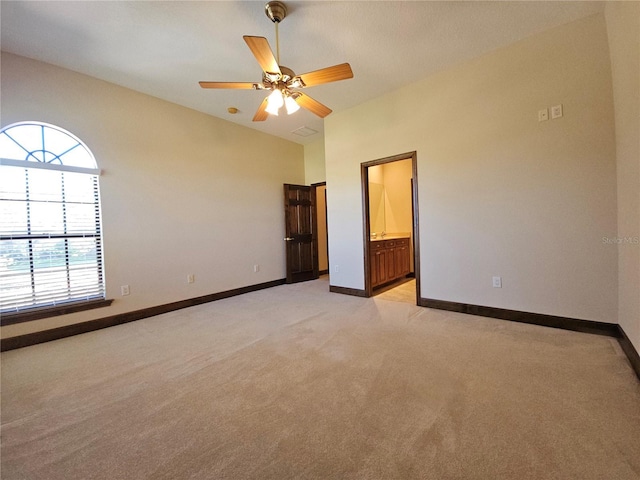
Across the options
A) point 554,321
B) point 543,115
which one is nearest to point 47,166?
point 543,115

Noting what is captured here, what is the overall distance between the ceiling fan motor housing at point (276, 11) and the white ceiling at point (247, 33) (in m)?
0.07

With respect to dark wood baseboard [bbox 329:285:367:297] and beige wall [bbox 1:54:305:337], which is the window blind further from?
dark wood baseboard [bbox 329:285:367:297]

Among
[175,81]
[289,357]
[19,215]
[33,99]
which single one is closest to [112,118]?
[33,99]

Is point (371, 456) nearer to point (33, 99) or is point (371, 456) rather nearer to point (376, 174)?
point (33, 99)

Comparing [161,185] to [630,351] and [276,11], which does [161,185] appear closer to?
[276,11]

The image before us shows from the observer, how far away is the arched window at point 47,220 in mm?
2635

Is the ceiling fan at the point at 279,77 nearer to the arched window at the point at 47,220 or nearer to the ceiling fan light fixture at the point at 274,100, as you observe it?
the ceiling fan light fixture at the point at 274,100

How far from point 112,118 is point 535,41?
190 inches

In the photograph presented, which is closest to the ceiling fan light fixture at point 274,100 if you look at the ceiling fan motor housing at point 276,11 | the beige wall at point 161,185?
the ceiling fan motor housing at point 276,11

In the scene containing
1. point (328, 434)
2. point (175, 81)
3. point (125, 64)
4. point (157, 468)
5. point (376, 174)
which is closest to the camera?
point (157, 468)

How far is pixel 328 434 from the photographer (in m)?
1.38

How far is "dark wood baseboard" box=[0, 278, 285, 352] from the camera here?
104 inches

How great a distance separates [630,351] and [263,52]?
3.50 meters

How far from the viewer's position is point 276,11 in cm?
214
